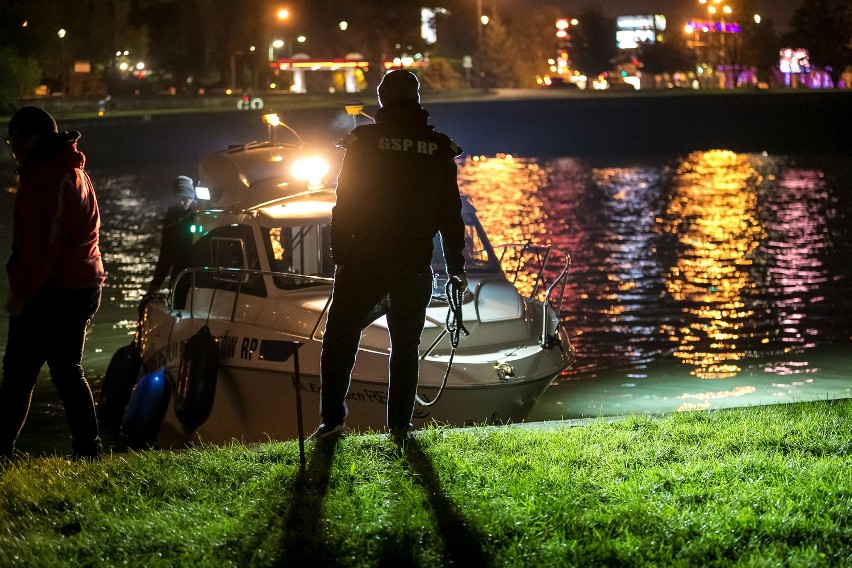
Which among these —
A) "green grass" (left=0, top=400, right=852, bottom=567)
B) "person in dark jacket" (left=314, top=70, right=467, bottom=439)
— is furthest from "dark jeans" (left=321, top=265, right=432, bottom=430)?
"green grass" (left=0, top=400, right=852, bottom=567)

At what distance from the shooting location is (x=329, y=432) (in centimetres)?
698

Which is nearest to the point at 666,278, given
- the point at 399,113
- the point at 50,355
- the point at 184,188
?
the point at 184,188

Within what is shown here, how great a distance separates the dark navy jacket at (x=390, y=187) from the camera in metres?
6.66

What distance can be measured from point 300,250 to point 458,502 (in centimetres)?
491

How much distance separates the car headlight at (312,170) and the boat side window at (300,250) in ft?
3.72

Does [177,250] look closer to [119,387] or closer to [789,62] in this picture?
[119,387]

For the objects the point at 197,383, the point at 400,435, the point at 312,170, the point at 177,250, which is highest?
the point at 312,170

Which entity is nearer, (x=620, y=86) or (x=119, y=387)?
(x=119, y=387)

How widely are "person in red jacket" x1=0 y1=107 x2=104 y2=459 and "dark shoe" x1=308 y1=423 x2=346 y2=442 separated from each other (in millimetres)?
1300

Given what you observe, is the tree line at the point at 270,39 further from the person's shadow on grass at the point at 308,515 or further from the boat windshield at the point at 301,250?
the person's shadow on grass at the point at 308,515

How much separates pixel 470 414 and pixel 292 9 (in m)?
107

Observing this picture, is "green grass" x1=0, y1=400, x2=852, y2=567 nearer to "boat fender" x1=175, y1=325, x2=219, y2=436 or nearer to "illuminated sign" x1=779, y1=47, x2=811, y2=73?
"boat fender" x1=175, y1=325, x2=219, y2=436

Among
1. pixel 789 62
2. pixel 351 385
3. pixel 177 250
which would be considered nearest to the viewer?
pixel 351 385

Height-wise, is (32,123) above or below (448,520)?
above
